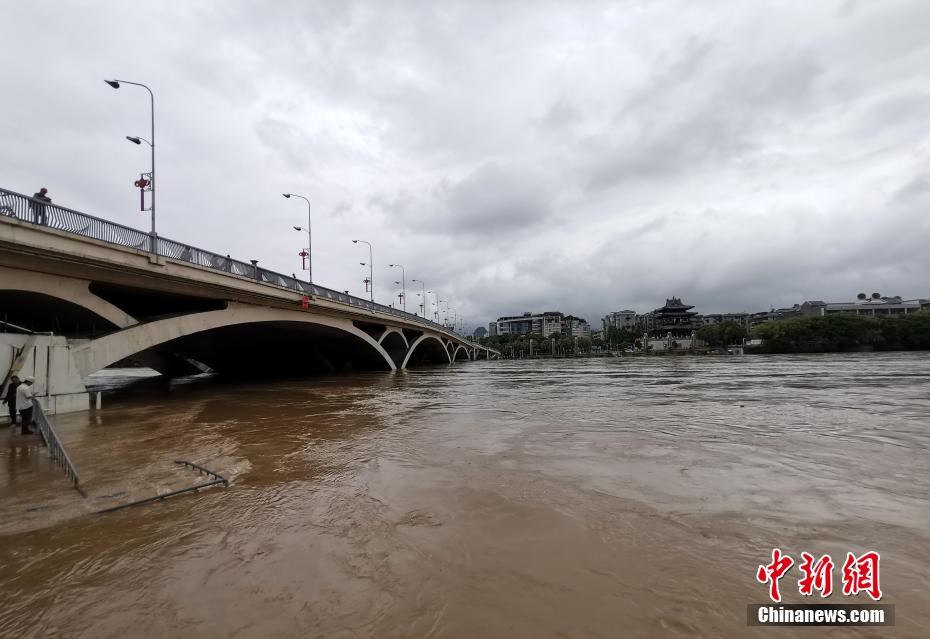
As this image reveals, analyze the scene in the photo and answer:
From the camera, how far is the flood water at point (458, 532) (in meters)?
3.16

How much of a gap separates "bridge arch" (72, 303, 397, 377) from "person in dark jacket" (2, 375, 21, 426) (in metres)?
2.39

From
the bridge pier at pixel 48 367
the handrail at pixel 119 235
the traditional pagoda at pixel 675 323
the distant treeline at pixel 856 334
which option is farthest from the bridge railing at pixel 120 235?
the traditional pagoda at pixel 675 323

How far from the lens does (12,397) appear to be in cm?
1127

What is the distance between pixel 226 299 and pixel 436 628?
75.6ft

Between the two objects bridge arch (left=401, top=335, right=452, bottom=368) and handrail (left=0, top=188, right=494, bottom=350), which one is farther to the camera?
bridge arch (left=401, top=335, right=452, bottom=368)

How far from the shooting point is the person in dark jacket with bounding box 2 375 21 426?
36.3ft

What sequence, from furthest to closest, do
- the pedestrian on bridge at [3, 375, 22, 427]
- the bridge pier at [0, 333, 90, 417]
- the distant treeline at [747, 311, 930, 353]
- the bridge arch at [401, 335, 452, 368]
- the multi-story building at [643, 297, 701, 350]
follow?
1. the multi-story building at [643, 297, 701, 350]
2. the distant treeline at [747, 311, 930, 353]
3. the bridge arch at [401, 335, 452, 368]
4. the bridge pier at [0, 333, 90, 417]
5. the pedestrian on bridge at [3, 375, 22, 427]

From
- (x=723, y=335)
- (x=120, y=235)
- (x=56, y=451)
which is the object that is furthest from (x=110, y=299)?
(x=723, y=335)

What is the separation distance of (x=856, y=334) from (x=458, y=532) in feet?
345

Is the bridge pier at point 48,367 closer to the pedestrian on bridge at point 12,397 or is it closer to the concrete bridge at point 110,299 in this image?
the concrete bridge at point 110,299

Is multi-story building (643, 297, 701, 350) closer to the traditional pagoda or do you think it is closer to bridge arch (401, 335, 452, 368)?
the traditional pagoda

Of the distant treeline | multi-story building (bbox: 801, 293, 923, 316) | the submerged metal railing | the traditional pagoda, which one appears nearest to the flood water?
the submerged metal railing

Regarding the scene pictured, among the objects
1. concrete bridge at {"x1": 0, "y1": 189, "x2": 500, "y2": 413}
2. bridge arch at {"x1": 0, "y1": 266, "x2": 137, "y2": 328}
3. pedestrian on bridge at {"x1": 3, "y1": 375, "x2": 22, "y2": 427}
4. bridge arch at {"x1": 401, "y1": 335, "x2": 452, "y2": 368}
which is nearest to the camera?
pedestrian on bridge at {"x1": 3, "y1": 375, "x2": 22, "y2": 427}

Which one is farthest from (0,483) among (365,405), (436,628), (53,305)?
(53,305)
